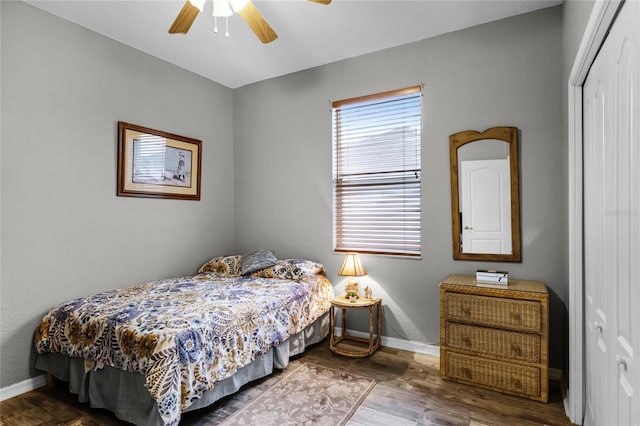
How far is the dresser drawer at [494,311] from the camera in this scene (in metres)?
2.41

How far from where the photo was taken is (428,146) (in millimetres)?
3229

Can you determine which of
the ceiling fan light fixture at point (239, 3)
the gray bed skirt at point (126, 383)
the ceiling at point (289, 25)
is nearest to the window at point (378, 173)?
the ceiling at point (289, 25)

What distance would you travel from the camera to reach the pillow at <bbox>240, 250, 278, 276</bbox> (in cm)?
362

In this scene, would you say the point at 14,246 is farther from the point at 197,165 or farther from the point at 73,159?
the point at 197,165

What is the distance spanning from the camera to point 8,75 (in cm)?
252

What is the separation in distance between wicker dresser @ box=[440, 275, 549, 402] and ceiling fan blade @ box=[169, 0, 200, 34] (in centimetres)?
257

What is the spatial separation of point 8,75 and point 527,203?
3986 mm

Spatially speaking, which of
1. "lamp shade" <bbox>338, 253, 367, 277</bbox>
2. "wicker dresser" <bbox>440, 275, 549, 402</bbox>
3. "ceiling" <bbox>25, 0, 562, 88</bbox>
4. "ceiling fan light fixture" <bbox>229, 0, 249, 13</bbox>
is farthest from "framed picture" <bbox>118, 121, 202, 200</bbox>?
"wicker dresser" <bbox>440, 275, 549, 402</bbox>

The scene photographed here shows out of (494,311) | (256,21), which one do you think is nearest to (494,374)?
(494,311)

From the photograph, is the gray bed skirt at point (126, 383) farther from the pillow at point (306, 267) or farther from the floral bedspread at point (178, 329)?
the pillow at point (306, 267)

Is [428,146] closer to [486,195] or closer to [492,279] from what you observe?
[486,195]

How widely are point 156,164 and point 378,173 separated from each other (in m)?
2.20

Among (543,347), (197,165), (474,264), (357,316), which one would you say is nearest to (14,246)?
(197,165)

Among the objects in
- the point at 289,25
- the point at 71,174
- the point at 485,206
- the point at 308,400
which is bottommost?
the point at 308,400
